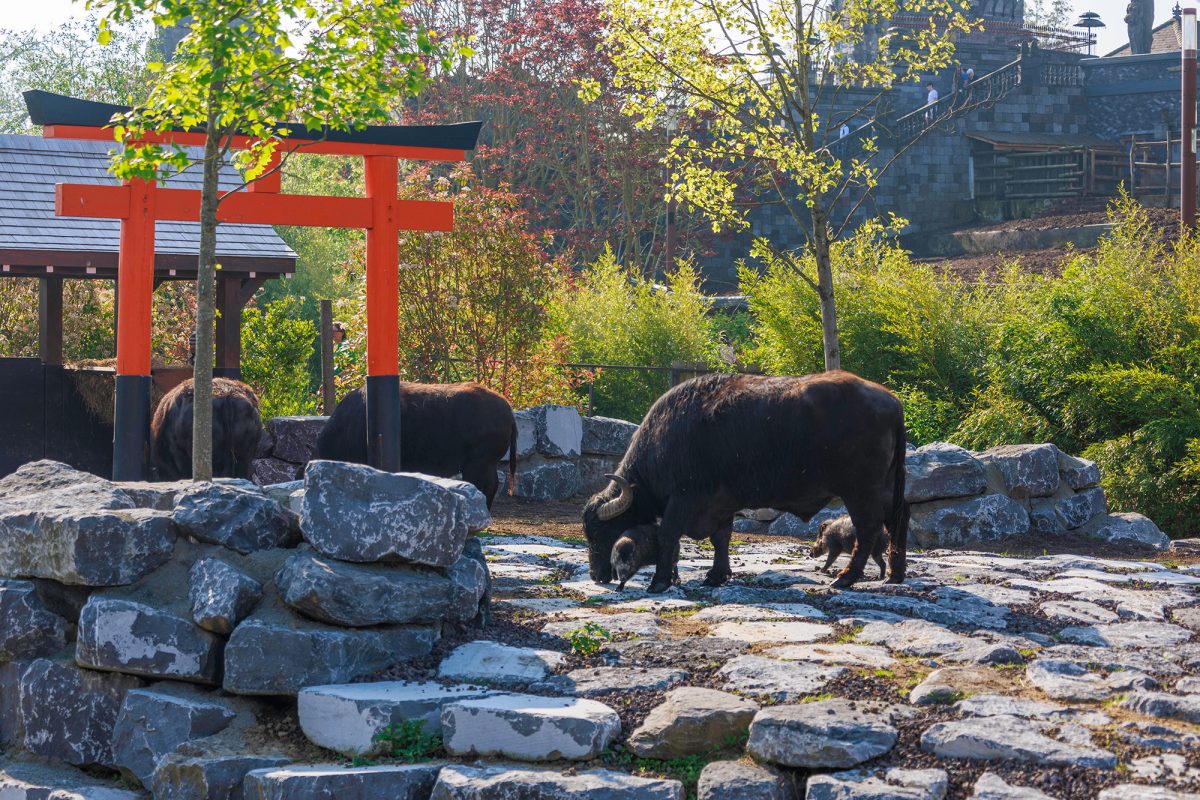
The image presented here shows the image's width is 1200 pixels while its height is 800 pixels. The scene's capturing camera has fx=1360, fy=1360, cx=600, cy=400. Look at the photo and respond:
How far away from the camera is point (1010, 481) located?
11531mm

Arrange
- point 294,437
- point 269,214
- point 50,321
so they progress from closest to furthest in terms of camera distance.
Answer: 1. point 269,214
2. point 294,437
3. point 50,321

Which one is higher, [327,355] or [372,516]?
[327,355]

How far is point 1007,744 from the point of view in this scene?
16.6 feet

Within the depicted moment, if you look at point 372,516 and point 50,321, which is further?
point 50,321

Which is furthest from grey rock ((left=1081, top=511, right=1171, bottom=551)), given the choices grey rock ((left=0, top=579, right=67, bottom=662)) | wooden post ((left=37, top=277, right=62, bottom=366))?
wooden post ((left=37, top=277, right=62, bottom=366))

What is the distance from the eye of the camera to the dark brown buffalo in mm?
11555

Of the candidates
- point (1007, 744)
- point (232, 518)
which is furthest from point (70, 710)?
point (1007, 744)

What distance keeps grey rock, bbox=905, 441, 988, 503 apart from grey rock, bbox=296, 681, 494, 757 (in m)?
6.16

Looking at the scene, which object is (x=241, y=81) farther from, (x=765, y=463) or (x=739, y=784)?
(x=739, y=784)

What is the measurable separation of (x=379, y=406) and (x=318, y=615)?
4.05 m

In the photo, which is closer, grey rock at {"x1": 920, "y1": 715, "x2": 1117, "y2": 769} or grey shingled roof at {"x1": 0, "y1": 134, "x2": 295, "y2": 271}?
grey rock at {"x1": 920, "y1": 715, "x2": 1117, "y2": 769}

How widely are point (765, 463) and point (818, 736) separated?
343 cm

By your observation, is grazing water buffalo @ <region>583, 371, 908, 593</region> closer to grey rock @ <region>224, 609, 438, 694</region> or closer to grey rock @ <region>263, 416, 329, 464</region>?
grey rock @ <region>224, 609, 438, 694</region>

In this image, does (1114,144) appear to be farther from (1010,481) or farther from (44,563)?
(44,563)
